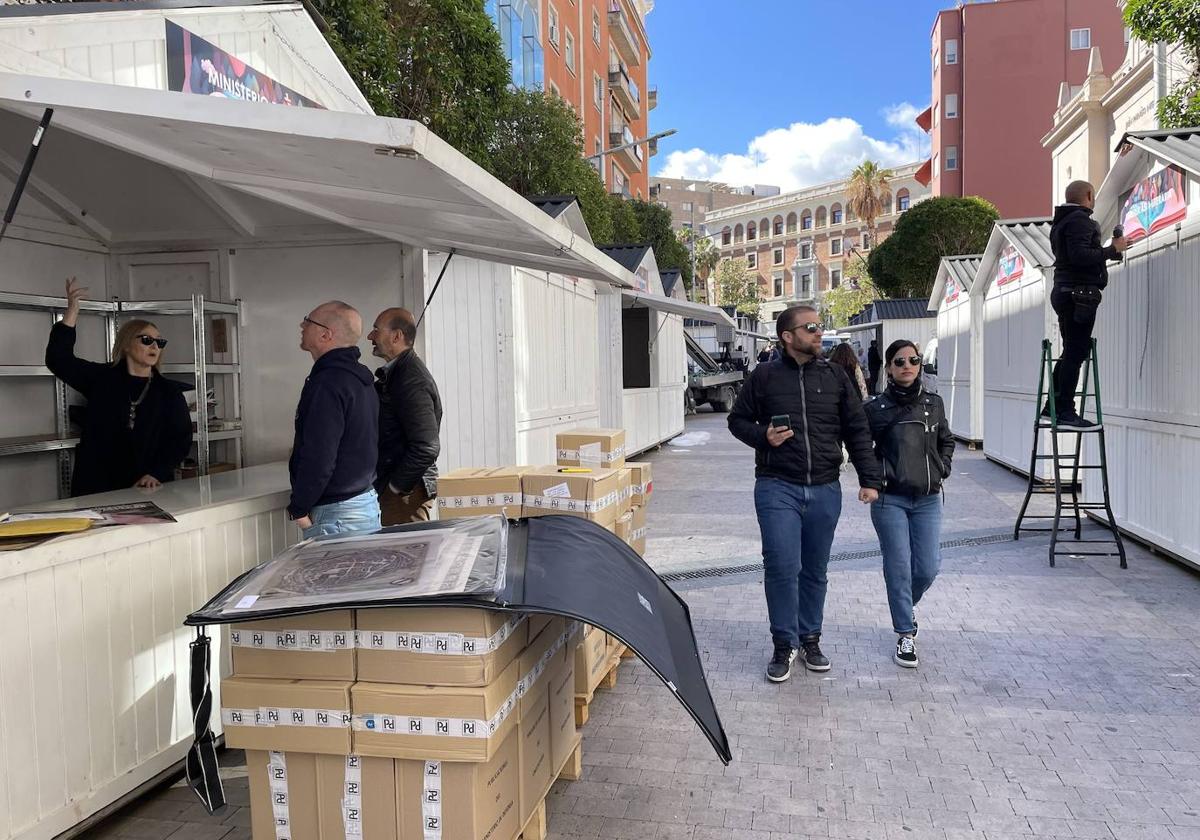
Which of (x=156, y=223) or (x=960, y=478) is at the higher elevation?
(x=156, y=223)

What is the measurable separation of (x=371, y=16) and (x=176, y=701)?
963cm

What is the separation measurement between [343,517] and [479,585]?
147 cm

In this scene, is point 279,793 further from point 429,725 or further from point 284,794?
point 429,725

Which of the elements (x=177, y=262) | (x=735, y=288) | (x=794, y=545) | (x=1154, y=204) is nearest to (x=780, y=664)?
(x=794, y=545)

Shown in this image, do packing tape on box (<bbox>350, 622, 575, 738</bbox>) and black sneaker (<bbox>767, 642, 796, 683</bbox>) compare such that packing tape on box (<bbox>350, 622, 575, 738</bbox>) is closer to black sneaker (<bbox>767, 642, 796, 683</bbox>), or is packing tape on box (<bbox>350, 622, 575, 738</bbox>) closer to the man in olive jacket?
the man in olive jacket

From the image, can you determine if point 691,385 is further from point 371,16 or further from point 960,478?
point 371,16

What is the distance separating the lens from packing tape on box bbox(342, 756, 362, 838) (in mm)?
2514

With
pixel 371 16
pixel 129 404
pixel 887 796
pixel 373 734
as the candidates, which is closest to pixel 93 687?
pixel 373 734

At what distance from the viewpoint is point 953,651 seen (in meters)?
5.12

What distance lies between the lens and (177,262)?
539cm

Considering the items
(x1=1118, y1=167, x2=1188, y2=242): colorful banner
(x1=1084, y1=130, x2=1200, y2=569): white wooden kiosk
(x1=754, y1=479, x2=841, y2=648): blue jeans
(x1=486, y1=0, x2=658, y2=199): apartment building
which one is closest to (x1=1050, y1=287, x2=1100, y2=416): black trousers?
(x1=1084, y1=130, x2=1200, y2=569): white wooden kiosk

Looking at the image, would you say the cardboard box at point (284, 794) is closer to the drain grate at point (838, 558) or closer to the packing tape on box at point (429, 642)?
the packing tape on box at point (429, 642)

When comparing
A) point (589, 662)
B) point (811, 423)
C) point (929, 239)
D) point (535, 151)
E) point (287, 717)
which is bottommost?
point (589, 662)

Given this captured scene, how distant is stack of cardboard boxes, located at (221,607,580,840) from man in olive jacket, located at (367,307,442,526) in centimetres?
186
